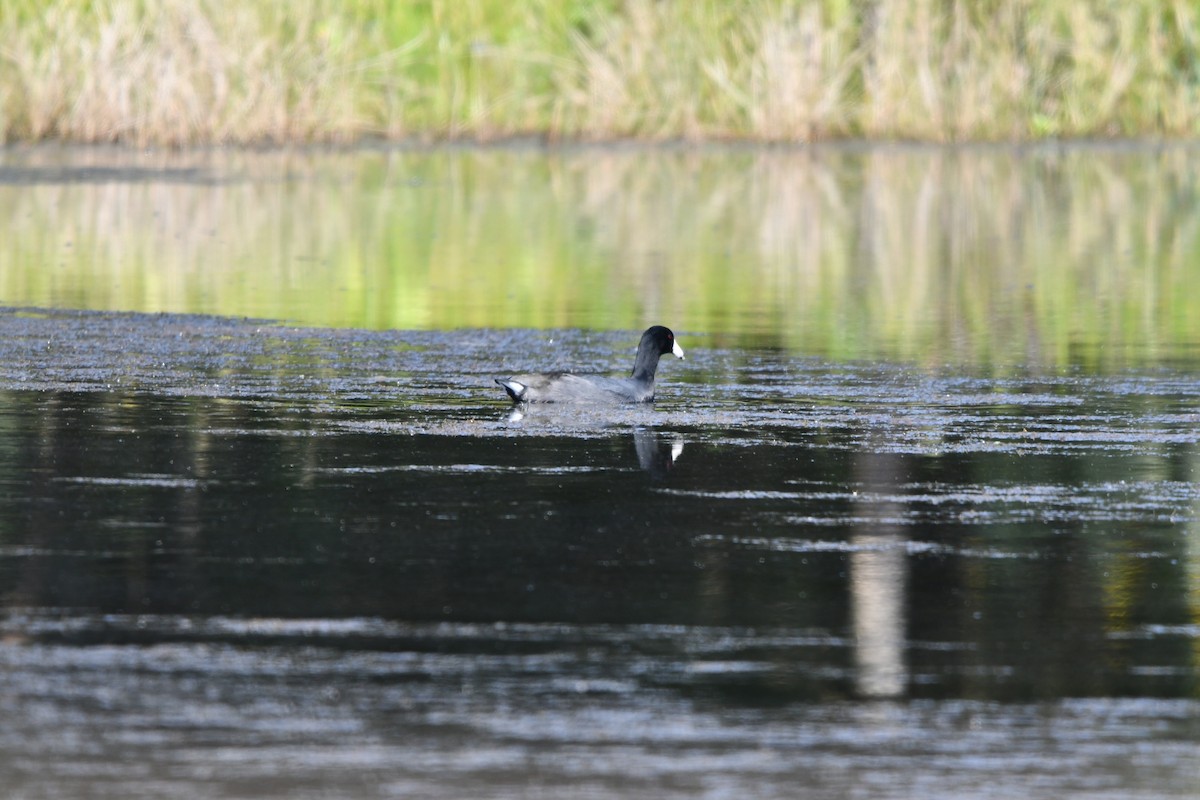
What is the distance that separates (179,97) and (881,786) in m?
26.1

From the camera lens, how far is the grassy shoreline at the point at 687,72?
31.5 metres

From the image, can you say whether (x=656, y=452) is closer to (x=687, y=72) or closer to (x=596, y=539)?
(x=596, y=539)

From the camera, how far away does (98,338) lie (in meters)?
14.3

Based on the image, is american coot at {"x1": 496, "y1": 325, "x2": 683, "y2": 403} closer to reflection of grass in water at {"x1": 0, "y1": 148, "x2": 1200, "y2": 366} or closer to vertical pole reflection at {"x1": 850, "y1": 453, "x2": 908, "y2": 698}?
vertical pole reflection at {"x1": 850, "y1": 453, "x2": 908, "y2": 698}

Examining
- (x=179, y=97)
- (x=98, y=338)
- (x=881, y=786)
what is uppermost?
(x=179, y=97)

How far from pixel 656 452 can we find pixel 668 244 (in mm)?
11622

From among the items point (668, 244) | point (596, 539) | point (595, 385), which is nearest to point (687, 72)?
point (668, 244)

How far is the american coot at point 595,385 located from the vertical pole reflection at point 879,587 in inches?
81.7

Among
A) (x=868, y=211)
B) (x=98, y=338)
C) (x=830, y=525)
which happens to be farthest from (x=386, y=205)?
(x=830, y=525)

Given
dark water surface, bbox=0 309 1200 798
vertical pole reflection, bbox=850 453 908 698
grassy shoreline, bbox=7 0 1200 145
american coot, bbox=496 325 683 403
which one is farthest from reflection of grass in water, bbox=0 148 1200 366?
vertical pole reflection, bbox=850 453 908 698

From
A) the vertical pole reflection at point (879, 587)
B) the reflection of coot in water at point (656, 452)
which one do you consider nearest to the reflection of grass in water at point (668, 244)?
the reflection of coot in water at point (656, 452)

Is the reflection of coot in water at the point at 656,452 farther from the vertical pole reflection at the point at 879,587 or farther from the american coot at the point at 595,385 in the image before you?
the vertical pole reflection at the point at 879,587

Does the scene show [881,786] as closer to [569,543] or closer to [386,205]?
[569,543]

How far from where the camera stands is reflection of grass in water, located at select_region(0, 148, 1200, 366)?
52.3ft
